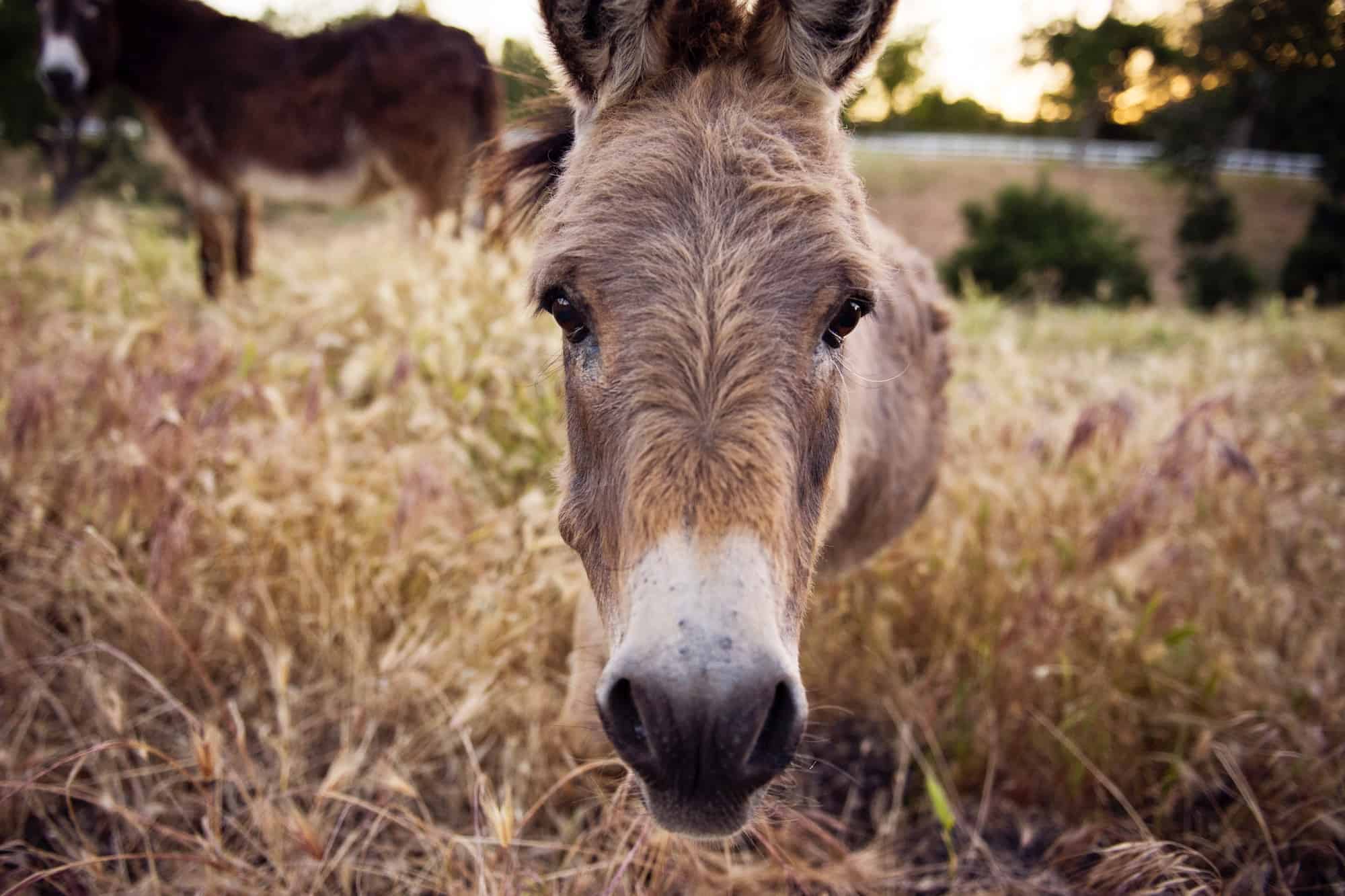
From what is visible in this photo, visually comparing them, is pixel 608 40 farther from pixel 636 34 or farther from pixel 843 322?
pixel 843 322

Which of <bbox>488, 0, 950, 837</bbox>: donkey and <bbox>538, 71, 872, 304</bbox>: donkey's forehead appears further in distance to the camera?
<bbox>538, 71, 872, 304</bbox>: donkey's forehead

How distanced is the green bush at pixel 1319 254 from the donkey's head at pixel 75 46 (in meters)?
25.4

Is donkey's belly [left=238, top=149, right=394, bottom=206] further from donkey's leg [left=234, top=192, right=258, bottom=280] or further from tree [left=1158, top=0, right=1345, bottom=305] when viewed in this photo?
tree [left=1158, top=0, right=1345, bottom=305]

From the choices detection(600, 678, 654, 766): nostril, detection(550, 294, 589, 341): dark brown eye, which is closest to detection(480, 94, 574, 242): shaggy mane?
detection(550, 294, 589, 341): dark brown eye

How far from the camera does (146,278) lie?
6344 mm

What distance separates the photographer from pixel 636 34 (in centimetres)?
199

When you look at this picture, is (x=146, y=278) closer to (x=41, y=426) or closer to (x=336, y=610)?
(x=41, y=426)

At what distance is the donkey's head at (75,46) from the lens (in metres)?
6.83

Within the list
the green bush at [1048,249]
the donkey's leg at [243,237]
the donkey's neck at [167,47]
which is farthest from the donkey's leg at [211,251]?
the green bush at [1048,249]

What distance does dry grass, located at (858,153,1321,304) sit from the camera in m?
26.0

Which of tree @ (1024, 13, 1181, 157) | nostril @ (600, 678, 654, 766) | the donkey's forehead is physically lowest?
nostril @ (600, 678, 654, 766)

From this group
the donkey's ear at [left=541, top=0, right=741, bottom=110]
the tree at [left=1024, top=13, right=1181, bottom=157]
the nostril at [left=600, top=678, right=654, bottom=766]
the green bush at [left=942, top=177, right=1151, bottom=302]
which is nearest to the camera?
the nostril at [left=600, top=678, right=654, bottom=766]

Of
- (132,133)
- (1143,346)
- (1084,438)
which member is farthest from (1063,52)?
(1084,438)

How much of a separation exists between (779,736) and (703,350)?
0.77 m
